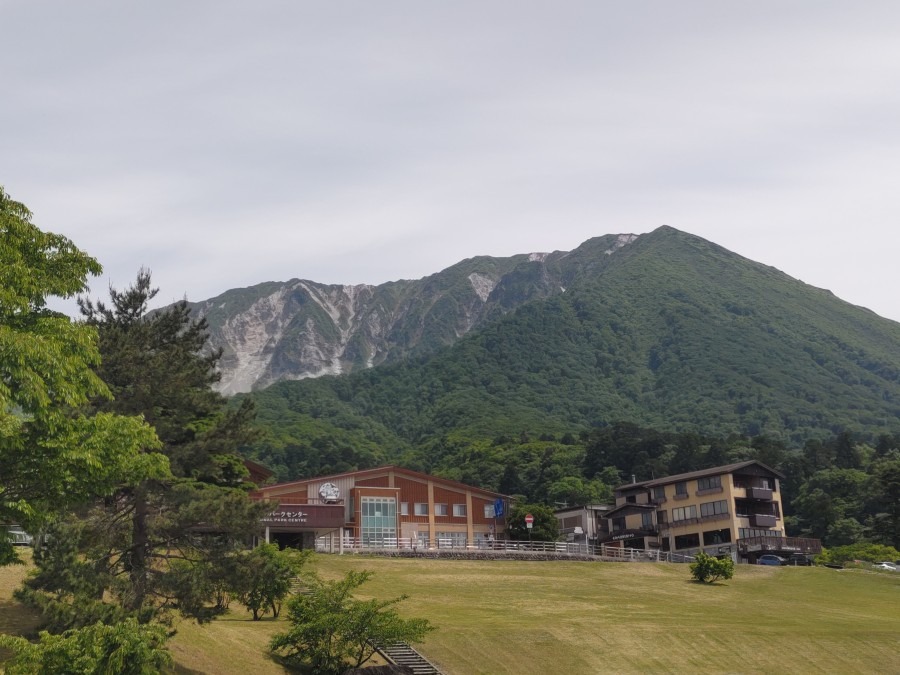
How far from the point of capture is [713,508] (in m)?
95.1

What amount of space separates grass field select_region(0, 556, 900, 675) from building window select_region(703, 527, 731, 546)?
22654 millimetres

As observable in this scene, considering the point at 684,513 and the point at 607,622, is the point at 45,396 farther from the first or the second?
the point at 684,513

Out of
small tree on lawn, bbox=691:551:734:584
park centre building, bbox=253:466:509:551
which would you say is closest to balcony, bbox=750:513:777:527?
park centre building, bbox=253:466:509:551

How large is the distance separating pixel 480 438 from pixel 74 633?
154m

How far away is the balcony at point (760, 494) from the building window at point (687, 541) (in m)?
6.60

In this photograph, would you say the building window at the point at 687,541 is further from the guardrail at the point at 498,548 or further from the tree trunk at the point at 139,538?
the tree trunk at the point at 139,538

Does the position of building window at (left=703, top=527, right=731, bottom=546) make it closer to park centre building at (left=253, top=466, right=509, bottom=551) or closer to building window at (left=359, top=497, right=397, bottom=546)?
park centre building at (left=253, top=466, right=509, bottom=551)

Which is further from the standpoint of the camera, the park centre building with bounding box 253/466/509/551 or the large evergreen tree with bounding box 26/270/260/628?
the park centre building with bounding box 253/466/509/551

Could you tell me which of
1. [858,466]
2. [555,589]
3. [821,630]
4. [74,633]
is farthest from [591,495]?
[74,633]

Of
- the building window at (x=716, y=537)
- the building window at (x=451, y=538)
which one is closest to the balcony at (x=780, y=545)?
the building window at (x=716, y=537)

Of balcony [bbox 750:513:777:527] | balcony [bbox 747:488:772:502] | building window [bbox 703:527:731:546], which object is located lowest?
building window [bbox 703:527:731:546]

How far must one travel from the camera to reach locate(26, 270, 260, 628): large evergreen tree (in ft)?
100

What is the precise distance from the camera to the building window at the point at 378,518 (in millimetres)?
79688

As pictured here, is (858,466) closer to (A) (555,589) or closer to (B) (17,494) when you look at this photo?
(A) (555,589)
